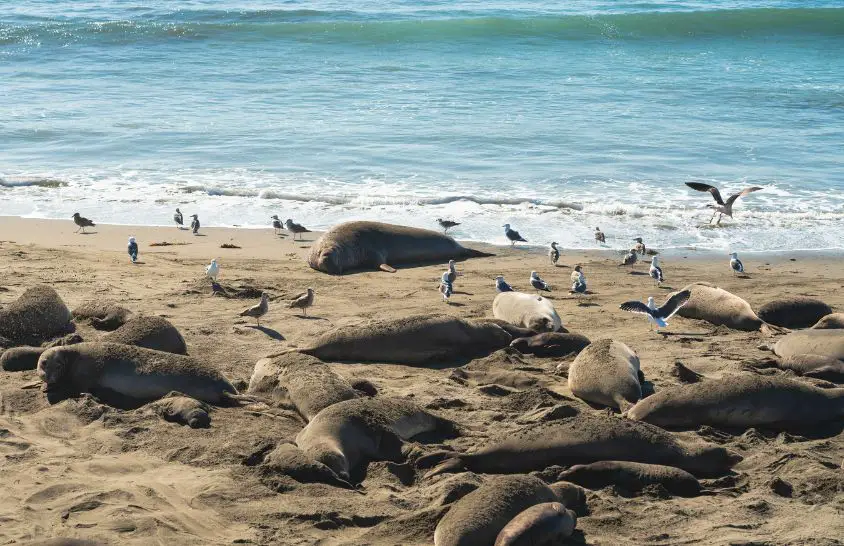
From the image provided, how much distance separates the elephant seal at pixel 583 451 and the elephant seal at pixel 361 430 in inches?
12.1

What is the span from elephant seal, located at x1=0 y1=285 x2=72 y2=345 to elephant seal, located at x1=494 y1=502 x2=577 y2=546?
15.6ft

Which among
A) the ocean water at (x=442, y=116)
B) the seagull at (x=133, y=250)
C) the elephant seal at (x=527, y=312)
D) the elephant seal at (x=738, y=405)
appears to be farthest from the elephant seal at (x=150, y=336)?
the ocean water at (x=442, y=116)

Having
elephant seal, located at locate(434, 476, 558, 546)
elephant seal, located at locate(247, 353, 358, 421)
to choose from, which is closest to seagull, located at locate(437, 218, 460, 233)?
elephant seal, located at locate(247, 353, 358, 421)

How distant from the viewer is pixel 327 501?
5539 millimetres

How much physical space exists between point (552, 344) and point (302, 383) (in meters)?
2.28

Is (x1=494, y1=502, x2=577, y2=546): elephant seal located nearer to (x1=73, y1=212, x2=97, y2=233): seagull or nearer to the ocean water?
the ocean water

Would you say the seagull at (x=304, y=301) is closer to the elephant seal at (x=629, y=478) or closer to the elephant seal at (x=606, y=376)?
the elephant seal at (x=606, y=376)

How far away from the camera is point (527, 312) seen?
9.30m

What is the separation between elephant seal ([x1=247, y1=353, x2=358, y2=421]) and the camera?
680cm

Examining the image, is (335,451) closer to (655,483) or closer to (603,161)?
(655,483)

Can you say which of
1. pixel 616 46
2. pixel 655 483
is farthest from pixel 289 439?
pixel 616 46

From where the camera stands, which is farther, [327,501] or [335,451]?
[335,451]

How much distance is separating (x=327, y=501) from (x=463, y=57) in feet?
85.0

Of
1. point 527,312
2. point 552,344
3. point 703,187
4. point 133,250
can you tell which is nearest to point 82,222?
point 133,250
